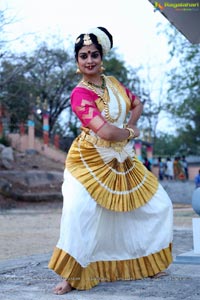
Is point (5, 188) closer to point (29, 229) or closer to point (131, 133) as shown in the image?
point (29, 229)

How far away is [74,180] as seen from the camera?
4516 mm

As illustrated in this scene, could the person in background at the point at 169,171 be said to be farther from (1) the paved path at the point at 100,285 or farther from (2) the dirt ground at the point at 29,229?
(1) the paved path at the point at 100,285

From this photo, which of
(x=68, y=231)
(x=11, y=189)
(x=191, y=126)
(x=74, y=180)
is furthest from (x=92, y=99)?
(x=191, y=126)

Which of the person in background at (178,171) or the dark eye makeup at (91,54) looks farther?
the person in background at (178,171)

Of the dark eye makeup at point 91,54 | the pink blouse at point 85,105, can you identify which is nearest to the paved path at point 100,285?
the pink blouse at point 85,105

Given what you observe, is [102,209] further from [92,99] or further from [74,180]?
[92,99]

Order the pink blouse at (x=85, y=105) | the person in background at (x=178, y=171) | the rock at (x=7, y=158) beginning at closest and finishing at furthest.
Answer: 1. the pink blouse at (x=85, y=105)
2. the rock at (x=7, y=158)
3. the person in background at (x=178, y=171)

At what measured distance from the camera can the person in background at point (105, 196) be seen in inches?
174

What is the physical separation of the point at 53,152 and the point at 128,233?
24.3 m

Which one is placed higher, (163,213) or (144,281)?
(163,213)

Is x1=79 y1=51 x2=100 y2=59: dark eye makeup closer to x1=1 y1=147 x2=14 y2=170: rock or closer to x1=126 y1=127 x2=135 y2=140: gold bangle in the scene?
x1=126 y1=127 x2=135 y2=140: gold bangle

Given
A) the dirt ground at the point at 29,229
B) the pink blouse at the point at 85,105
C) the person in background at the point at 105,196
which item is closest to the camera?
the person in background at the point at 105,196

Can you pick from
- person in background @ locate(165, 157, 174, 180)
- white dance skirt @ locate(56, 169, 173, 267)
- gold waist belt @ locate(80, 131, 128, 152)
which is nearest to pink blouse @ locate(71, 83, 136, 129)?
gold waist belt @ locate(80, 131, 128, 152)

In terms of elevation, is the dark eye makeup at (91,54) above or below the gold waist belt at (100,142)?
above
